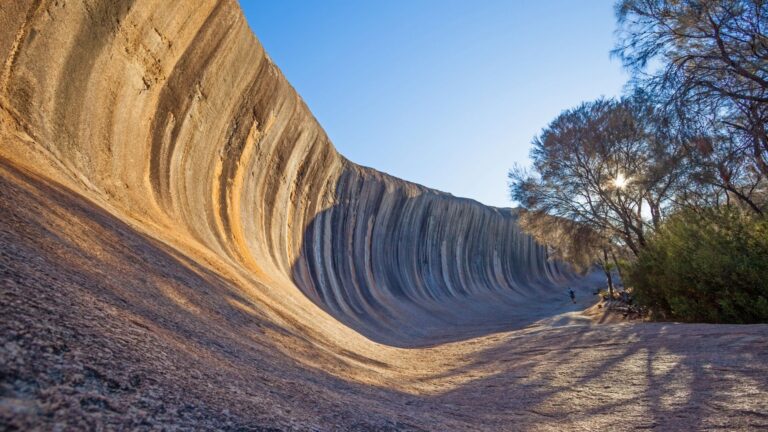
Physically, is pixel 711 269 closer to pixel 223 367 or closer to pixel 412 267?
pixel 223 367

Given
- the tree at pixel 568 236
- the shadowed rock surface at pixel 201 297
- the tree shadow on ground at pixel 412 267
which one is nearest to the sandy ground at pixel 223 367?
the shadowed rock surface at pixel 201 297

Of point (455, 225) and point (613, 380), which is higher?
point (455, 225)

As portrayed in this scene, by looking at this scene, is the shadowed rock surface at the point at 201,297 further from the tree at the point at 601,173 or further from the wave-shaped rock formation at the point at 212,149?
the tree at the point at 601,173

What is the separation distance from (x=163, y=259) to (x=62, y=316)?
118 inches

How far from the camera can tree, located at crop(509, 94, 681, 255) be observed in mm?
14891

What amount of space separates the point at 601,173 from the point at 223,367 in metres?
16.7

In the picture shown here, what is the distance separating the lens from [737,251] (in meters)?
8.86

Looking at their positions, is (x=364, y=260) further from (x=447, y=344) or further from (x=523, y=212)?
(x=447, y=344)

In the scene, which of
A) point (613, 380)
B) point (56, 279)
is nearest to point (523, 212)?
point (613, 380)

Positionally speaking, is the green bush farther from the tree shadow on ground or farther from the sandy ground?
the tree shadow on ground

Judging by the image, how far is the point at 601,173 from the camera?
16.2 metres

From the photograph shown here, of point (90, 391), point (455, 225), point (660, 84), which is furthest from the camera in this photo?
point (455, 225)

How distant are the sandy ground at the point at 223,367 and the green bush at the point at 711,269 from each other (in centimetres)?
207

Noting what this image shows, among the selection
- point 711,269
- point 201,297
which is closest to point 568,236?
point 711,269
